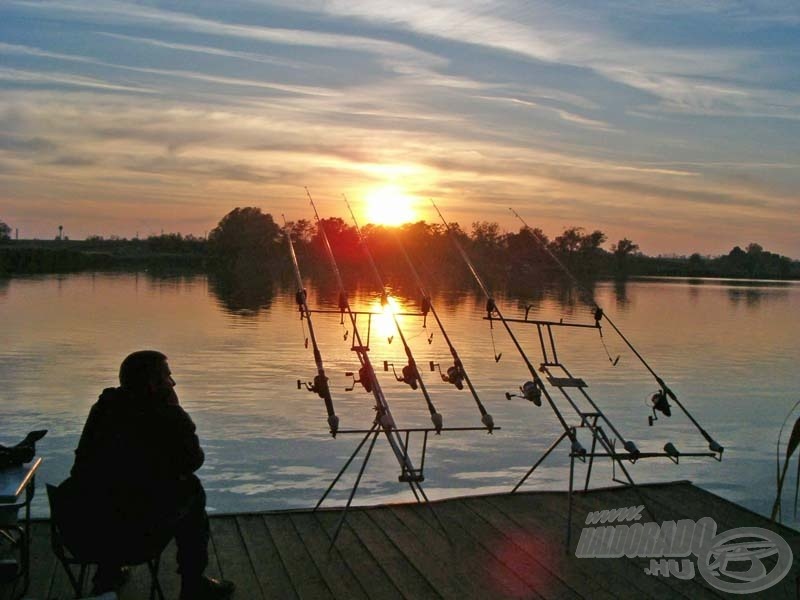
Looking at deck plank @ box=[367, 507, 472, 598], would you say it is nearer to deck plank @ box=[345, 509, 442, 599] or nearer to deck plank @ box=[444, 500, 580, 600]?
deck plank @ box=[345, 509, 442, 599]

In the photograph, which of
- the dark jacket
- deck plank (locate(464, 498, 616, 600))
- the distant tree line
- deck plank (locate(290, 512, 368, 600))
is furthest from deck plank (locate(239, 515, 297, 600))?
the distant tree line

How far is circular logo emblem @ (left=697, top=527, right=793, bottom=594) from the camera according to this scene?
16.9 ft

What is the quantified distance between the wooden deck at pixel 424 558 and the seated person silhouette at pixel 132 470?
0.88 meters

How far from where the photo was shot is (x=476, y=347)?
2267 cm

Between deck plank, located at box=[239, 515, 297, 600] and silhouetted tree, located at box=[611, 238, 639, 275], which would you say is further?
silhouetted tree, located at box=[611, 238, 639, 275]

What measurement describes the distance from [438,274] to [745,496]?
6938 cm

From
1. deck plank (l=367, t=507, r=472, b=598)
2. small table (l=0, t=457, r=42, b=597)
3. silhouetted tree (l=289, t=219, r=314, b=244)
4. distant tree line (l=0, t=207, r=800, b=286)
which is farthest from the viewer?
distant tree line (l=0, t=207, r=800, b=286)

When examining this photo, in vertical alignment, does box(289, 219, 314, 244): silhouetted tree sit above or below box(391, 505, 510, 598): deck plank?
above

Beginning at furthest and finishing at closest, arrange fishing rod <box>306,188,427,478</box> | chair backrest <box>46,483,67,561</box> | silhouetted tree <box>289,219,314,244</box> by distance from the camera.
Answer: silhouetted tree <box>289,219,314,244</box>, fishing rod <box>306,188,427,478</box>, chair backrest <box>46,483,67,561</box>

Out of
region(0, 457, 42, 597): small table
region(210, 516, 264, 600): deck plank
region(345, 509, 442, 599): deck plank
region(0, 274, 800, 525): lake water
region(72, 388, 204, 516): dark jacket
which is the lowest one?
region(0, 274, 800, 525): lake water

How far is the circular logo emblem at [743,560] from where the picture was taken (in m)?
5.16

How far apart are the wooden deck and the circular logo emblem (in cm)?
7

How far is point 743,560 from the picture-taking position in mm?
5582

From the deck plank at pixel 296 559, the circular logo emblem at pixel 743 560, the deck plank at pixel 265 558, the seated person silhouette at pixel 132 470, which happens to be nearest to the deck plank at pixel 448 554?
the deck plank at pixel 296 559
